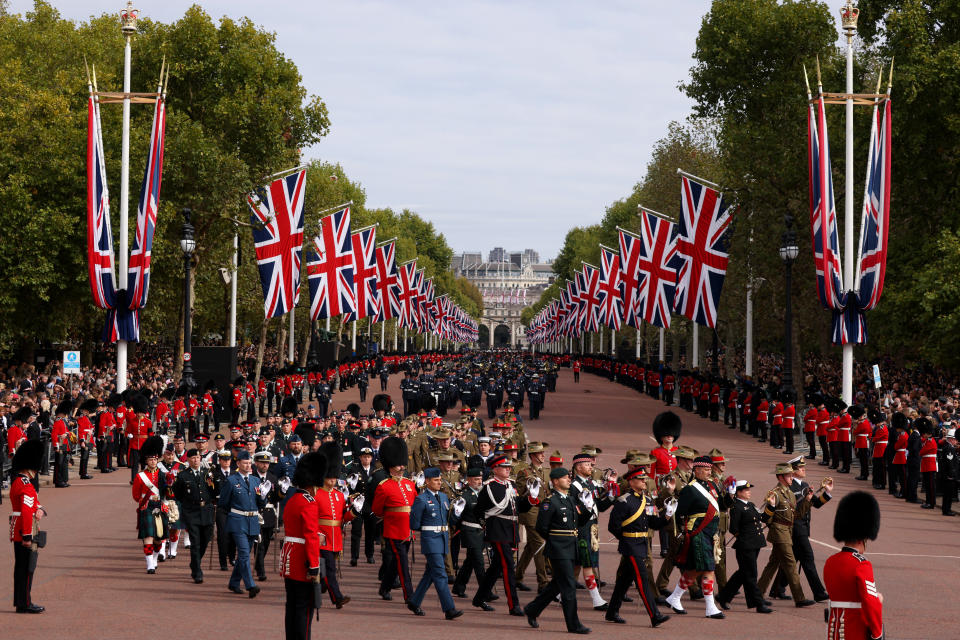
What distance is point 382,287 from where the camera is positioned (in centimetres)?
5128

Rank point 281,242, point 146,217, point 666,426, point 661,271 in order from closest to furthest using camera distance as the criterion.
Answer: point 666,426 < point 146,217 < point 281,242 < point 661,271

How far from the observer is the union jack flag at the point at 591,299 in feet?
215

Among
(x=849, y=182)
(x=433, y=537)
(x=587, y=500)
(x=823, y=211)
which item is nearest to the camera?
(x=587, y=500)

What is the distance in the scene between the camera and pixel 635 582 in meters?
11.4

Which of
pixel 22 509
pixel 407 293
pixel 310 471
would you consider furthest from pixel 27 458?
pixel 407 293

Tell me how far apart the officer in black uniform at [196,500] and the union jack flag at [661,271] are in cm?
2855

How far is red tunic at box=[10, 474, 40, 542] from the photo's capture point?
1152cm

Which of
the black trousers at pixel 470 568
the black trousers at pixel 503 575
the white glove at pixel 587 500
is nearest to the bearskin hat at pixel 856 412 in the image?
the black trousers at pixel 470 568

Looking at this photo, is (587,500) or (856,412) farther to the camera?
(856,412)

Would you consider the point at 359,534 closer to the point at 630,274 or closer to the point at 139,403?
the point at 139,403

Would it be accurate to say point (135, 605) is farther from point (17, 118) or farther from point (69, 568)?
point (17, 118)

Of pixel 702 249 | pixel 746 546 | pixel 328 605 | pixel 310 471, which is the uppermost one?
pixel 702 249

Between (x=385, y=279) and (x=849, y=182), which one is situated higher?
(x=849, y=182)

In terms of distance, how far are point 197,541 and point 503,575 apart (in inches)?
155
